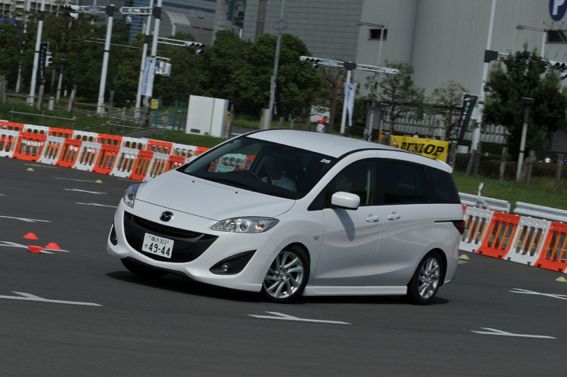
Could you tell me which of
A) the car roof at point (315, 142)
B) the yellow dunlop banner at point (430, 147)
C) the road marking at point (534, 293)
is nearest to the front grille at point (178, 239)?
the car roof at point (315, 142)

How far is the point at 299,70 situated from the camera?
102125mm

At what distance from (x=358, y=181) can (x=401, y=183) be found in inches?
33.0

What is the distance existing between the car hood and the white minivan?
1cm

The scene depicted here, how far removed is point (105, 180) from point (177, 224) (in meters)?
20.6

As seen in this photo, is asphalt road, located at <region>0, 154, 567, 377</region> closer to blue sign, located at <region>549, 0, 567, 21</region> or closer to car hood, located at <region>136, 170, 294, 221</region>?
car hood, located at <region>136, 170, 294, 221</region>

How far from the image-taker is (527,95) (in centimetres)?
5844

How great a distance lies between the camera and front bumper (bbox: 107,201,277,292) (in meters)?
10.8

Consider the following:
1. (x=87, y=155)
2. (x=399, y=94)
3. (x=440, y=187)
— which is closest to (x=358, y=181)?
(x=440, y=187)

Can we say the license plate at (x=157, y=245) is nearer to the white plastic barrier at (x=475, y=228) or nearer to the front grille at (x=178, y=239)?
the front grille at (x=178, y=239)

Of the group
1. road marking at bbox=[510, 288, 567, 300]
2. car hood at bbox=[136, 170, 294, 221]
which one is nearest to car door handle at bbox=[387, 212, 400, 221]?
car hood at bbox=[136, 170, 294, 221]

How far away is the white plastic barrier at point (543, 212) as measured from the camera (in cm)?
2302

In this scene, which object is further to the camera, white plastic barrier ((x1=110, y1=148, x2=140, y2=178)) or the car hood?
white plastic barrier ((x1=110, y1=148, x2=140, y2=178))

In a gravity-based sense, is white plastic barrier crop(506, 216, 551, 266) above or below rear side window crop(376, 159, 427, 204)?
below

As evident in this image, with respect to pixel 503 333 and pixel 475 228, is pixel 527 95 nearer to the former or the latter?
pixel 475 228
